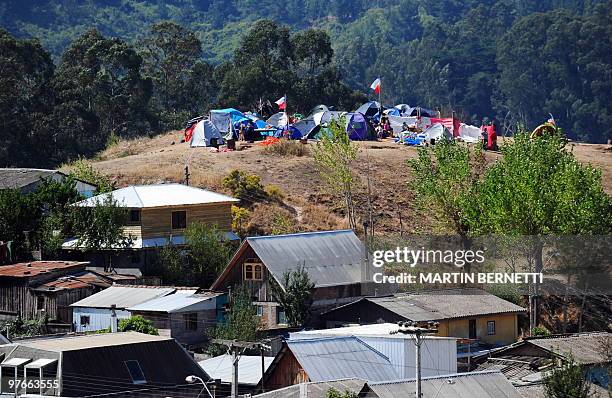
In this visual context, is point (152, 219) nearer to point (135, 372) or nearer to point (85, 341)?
point (85, 341)

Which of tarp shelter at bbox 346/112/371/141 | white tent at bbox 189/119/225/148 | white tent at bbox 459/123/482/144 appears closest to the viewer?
white tent at bbox 189/119/225/148

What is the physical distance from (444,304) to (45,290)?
1423 cm

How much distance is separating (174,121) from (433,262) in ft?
165

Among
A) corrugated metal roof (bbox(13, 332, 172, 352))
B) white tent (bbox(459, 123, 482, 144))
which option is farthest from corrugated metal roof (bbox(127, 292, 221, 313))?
white tent (bbox(459, 123, 482, 144))

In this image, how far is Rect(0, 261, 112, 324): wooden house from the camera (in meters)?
55.5

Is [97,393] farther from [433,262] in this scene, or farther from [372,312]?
[433,262]

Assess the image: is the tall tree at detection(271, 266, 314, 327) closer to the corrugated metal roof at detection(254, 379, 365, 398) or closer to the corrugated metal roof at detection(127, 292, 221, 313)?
the corrugated metal roof at detection(127, 292, 221, 313)

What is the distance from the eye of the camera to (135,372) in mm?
42438

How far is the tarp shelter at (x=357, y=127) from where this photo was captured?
84.1 metres

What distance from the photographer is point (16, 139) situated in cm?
9231

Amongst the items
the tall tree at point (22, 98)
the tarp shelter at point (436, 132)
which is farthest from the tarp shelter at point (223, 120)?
the tall tree at point (22, 98)

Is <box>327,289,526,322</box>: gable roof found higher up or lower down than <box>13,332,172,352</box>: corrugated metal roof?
higher up

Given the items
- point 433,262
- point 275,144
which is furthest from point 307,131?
point 433,262

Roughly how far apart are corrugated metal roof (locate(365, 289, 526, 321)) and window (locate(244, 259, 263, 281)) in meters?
4.92
